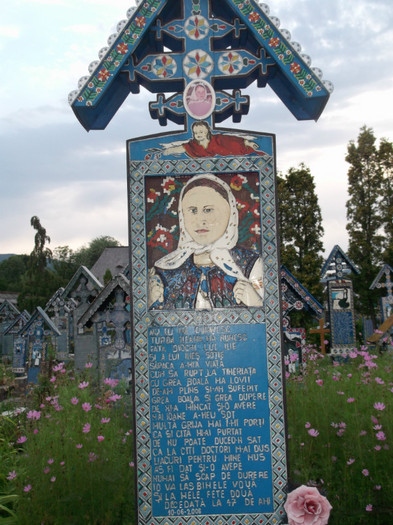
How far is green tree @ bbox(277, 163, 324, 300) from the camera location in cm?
2814

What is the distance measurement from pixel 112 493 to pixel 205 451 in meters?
1.16

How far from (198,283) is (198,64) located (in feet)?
7.08

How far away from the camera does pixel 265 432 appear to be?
14.2ft

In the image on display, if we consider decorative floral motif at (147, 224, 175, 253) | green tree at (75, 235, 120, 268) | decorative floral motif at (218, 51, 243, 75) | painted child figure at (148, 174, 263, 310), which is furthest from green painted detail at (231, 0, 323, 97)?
green tree at (75, 235, 120, 268)

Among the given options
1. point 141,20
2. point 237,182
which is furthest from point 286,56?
point 141,20

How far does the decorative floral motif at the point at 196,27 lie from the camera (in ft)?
15.9

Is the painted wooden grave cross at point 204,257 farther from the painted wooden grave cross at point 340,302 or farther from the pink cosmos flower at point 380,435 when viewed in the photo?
the painted wooden grave cross at point 340,302

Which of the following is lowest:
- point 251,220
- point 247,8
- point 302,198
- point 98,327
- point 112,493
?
point 112,493

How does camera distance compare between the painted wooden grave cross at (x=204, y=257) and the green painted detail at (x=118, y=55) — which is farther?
the green painted detail at (x=118, y=55)

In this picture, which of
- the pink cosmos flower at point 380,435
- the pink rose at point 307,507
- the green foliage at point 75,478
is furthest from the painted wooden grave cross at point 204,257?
the pink cosmos flower at point 380,435

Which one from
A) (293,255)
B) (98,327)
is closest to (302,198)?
(293,255)

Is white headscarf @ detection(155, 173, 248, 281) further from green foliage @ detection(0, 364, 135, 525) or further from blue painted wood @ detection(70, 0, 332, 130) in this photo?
green foliage @ detection(0, 364, 135, 525)

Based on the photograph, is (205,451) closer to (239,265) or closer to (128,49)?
(239,265)

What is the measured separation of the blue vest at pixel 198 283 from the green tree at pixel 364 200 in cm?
2321
